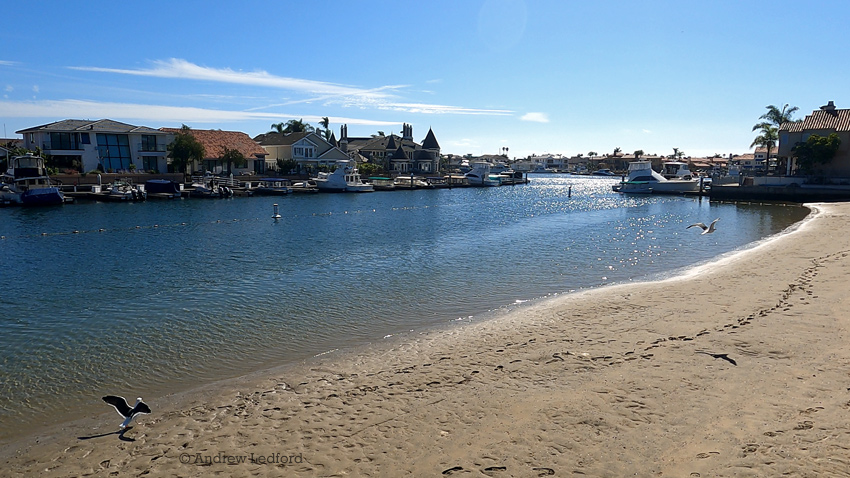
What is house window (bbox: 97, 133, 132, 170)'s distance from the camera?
60.2 meters

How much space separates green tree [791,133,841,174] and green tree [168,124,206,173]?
64.1 meters

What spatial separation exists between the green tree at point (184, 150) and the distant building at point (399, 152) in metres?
41.9

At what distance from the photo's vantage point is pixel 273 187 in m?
64.4

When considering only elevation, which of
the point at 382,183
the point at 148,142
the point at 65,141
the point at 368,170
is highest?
the point at 148,142

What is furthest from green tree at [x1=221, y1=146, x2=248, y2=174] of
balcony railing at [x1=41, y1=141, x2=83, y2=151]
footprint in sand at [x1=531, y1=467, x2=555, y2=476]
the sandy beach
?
footprint in sand at [x1=531, y1=467, x2=555, y2=476]

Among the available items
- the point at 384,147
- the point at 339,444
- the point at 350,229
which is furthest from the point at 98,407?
the point at 384,147

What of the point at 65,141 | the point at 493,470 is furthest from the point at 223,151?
the point at 493,470

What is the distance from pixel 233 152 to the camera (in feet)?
224

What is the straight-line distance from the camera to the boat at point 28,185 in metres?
45.1

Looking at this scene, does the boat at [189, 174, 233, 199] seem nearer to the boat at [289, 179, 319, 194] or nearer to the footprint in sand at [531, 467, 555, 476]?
the boat at [289, 179, 319, 194]

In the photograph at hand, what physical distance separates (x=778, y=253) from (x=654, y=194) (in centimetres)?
5676

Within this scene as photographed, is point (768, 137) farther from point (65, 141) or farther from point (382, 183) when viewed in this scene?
point (65, 141)

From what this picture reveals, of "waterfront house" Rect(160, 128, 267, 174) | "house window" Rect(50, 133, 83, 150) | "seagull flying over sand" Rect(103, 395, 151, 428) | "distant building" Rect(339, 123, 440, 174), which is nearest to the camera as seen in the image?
"seagull flying over sand" Rect(103, 395, 151, 428)

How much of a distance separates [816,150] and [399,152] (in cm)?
6801
